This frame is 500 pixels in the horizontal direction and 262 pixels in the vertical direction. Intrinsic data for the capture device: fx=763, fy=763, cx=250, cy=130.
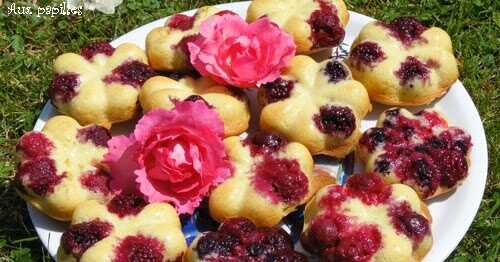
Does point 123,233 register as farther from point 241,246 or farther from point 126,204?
point 241,246

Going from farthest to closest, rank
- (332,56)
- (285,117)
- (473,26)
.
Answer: (473,26) → (332,56) → (285,117)

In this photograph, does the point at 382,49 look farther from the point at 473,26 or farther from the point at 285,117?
the point at 473,26

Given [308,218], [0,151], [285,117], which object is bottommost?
[0,151]

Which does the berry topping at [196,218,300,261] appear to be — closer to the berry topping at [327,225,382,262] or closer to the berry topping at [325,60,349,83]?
the berry topping at [327,225,382,262]

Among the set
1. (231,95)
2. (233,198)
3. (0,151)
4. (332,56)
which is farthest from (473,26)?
(0,151)

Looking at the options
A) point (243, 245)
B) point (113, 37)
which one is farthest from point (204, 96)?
point (113, 37)

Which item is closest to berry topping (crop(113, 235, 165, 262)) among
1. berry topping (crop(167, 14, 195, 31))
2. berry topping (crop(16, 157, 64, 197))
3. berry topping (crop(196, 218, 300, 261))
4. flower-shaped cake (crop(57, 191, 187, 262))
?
flower-shaped cake (crop(57, 191, 187, 262))
